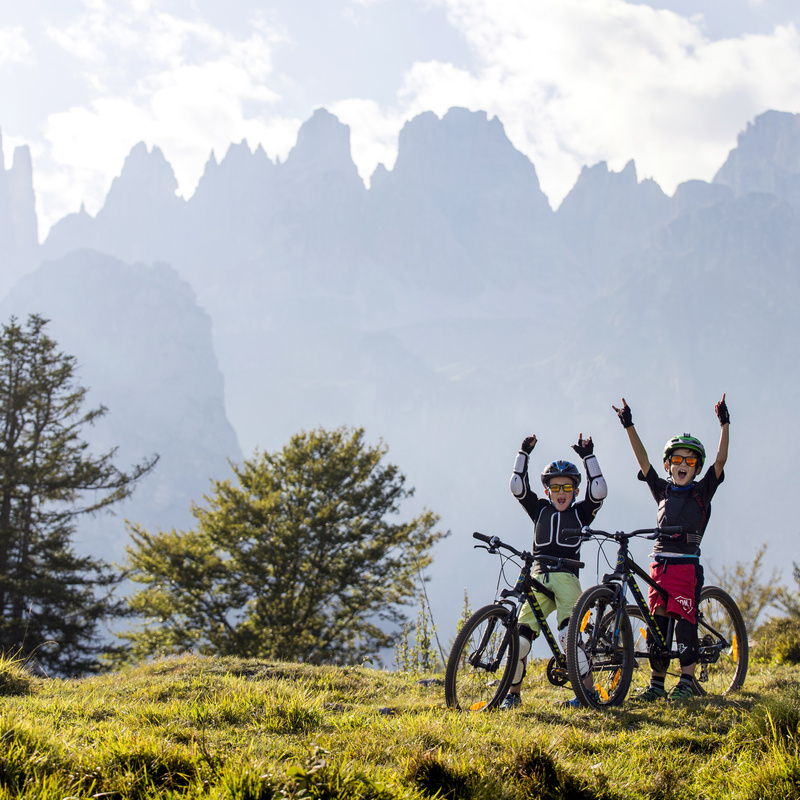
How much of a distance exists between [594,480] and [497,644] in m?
1.72

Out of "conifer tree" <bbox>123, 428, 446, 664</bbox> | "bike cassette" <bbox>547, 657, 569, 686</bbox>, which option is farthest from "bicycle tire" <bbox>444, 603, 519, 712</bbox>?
"conifer tree" <bbox>123, 428, 446, 664</bbox>

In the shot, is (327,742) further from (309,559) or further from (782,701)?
(309,559)

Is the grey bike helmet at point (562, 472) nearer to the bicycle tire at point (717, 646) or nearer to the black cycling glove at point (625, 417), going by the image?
the black cycling glove at point (625, 417)

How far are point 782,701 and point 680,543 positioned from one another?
1.98m

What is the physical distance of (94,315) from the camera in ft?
537

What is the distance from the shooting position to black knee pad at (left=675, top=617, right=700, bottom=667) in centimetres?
516

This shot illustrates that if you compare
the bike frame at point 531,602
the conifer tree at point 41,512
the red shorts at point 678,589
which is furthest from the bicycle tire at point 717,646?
the conifer tree at point 41,512

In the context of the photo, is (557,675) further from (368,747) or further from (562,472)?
(368,747)

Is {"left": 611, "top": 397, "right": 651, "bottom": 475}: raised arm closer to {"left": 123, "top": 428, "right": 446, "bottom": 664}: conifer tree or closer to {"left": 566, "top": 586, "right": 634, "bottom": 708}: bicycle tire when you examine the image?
{"left": 566, "top": 586, "right": 634, "bottom": 708}: bicycle tire

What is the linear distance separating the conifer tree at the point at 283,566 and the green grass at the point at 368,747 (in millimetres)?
12391

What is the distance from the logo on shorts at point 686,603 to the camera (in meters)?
5.21

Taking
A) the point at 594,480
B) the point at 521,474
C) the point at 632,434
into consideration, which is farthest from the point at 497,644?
the point at 632,434

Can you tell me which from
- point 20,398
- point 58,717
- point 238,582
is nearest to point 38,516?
point 20,398

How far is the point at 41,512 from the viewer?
18.2m
